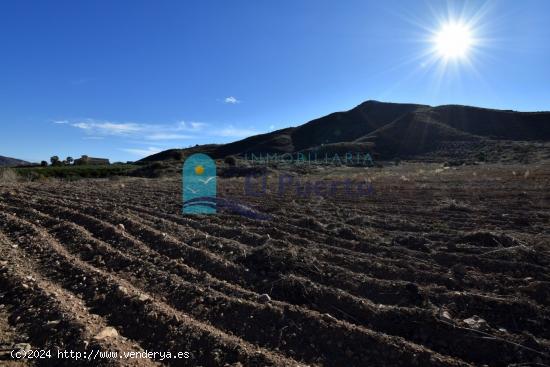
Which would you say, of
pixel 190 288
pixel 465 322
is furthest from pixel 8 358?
pixel 465 322

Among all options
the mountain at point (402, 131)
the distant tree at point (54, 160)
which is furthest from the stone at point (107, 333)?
the distant tree at point (54, 160)

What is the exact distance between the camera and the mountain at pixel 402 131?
5884 cm

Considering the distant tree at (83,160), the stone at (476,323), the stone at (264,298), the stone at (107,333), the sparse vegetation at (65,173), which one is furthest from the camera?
the distant tree at (83,160)

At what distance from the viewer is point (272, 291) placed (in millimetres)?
4336

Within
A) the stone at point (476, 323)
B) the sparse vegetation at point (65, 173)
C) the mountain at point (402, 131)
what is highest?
the mountain at point (402, 131)

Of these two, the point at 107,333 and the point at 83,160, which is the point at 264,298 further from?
the point at 83,160

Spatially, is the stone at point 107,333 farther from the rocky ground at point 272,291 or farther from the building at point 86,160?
the building at point 86,160

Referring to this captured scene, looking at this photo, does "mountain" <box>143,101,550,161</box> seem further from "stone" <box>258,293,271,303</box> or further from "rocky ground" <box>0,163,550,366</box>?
"stone" <box>258,293,271,303</box>

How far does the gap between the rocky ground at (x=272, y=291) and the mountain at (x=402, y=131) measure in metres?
51.6

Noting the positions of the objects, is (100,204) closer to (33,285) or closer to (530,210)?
(33,285)

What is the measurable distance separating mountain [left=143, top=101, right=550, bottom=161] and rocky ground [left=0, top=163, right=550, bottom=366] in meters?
51.6

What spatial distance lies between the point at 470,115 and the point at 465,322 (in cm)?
7498

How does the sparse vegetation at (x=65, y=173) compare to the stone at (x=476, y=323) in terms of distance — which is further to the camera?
the sparse vegetation at (x=65, y=173)

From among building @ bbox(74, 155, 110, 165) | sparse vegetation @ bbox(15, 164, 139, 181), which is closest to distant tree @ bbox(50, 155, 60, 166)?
building @ bbox(74, 155, 110, 165)
